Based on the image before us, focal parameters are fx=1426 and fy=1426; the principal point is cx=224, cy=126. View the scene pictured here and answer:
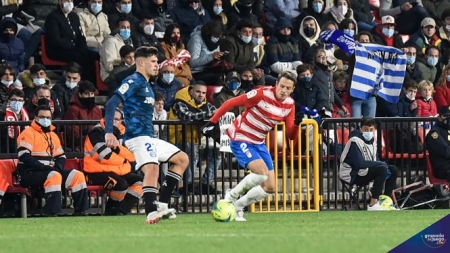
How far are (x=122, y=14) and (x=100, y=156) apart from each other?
16.8 feet

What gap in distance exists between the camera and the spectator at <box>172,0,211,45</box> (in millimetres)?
27094

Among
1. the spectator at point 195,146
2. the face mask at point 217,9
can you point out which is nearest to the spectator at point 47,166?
the spectator at point 195,146

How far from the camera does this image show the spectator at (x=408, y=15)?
3017 cm

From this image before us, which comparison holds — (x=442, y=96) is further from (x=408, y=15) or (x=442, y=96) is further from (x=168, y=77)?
(x=168, y=77)

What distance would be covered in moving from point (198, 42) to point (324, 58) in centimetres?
233

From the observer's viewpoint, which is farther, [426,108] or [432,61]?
[432,61]

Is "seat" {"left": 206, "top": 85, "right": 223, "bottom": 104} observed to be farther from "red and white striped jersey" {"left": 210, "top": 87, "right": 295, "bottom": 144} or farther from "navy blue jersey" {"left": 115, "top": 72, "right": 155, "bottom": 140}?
"navy blue jersey" {"left": 115, "top": 72, "right": 155, "bottom": 140}

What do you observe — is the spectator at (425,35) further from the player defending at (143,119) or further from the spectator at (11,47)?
the player defending at (143,119)

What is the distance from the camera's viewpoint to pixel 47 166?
21.1m

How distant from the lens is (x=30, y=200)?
2164cm

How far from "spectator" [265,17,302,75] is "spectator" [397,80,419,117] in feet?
6.78

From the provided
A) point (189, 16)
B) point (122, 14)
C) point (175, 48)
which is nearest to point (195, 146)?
point (175, 48)

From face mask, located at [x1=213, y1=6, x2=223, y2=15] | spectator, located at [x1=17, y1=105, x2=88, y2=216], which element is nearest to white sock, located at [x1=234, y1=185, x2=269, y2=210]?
spectator, located at [x1=17, y1=105, x2=88, y2=216]

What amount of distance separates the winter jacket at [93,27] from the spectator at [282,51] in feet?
10.5
